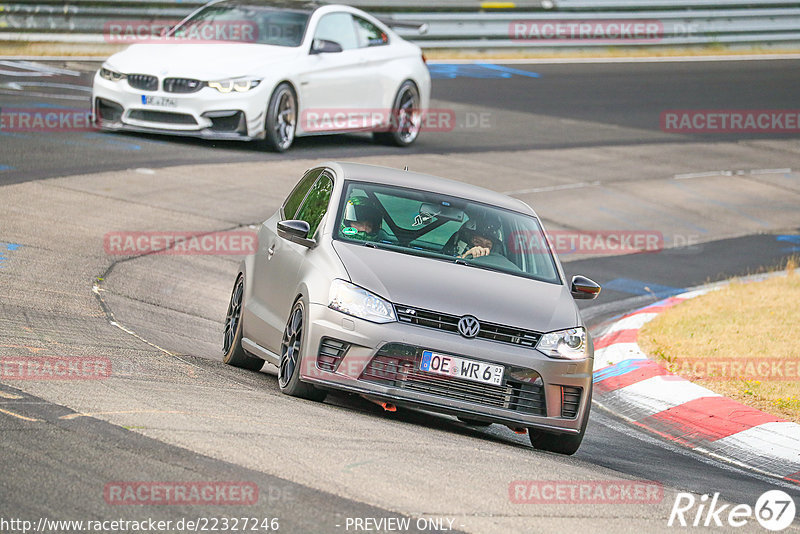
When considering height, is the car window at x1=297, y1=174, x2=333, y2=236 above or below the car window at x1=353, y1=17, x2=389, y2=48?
below

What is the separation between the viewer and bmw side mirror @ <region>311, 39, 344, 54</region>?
17484mm

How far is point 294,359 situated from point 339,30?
441 inches

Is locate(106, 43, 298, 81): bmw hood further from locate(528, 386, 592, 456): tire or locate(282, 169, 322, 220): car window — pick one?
locate(528, 386, 592, 456): tire

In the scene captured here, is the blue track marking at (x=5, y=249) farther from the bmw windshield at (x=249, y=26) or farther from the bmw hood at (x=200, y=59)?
the bmw windshield at (x=249, y=26)

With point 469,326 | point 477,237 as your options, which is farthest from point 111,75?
point 469,326

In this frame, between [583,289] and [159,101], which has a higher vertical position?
[159,101]

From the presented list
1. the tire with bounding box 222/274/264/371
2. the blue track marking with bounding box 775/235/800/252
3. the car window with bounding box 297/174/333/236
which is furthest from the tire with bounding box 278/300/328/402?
the blue track marking with bounding box 775/235/800/252

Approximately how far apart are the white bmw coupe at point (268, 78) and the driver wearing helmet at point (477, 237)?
27.0ft

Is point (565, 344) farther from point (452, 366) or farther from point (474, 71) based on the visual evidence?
point (474, 71)

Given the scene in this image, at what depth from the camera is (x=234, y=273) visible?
12367mm

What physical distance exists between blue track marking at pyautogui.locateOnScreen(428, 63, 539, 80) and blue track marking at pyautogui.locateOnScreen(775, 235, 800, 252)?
10.2 metres

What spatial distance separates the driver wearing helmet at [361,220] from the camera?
8.32m

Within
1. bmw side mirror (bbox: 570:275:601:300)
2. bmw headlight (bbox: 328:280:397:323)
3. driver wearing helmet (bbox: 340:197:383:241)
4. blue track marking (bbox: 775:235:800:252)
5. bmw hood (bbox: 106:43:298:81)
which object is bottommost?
blue track marking (bbox: 775:235:800:252)

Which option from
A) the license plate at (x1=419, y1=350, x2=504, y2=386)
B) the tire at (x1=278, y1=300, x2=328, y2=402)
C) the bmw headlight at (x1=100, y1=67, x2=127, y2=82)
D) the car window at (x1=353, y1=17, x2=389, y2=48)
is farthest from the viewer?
the car window at (x1=353, y1=17, x2=389, y2=48)
